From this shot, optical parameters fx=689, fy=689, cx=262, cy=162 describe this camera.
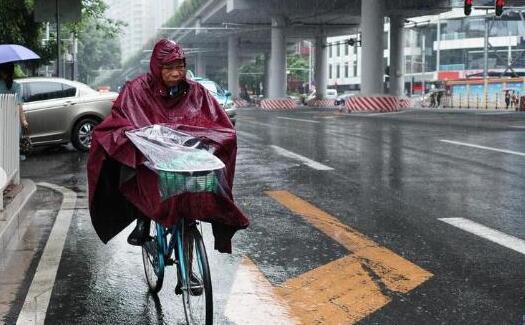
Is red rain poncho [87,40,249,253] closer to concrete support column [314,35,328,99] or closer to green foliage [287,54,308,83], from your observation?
A: concrete support column [314,35,328,99]

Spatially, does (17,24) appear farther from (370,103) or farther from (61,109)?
(370,103)

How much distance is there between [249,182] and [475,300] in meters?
5.67

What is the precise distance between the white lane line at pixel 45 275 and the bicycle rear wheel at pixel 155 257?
0.69 m

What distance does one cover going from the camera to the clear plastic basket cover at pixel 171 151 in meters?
3.63

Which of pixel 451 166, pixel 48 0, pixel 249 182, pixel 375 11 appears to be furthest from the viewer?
pixel 375 11

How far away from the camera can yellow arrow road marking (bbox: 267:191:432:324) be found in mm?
4324

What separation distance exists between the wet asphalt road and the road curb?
0.49m

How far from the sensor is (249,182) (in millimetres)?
9930

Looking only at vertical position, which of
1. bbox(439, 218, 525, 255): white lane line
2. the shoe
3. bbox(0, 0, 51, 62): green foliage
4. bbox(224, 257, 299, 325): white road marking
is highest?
bbox(0, 0, 51, 62): green foliage

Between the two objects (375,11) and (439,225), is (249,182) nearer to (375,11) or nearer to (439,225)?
(439,225)

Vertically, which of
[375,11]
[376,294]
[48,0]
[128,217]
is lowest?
[376,294]

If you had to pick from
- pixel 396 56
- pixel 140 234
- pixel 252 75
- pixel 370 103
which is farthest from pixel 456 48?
pixel 140 234

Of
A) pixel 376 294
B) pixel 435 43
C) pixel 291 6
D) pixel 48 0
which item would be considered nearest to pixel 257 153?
pixel 48 0

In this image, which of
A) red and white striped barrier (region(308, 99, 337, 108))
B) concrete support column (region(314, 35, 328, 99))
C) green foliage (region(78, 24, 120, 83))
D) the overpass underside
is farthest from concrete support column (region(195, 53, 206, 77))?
red and white striped barrier (region(308, 99, 337, 108))
